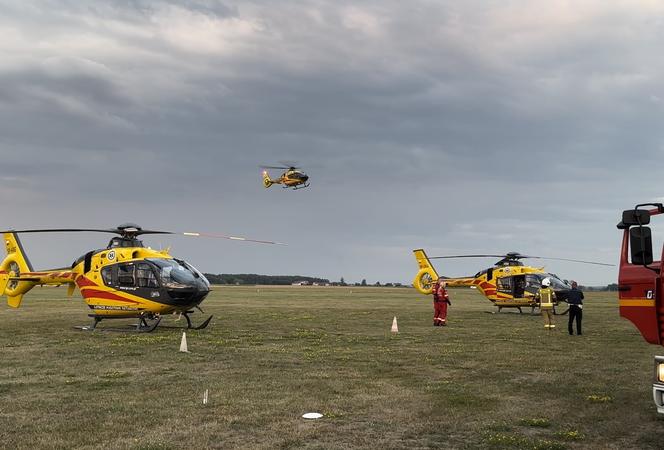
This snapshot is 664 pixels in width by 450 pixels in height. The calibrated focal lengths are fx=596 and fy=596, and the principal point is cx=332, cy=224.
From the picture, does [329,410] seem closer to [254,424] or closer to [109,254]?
[254,424]

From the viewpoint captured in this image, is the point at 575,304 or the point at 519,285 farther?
the point at 519,285

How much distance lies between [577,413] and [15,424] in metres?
8.67

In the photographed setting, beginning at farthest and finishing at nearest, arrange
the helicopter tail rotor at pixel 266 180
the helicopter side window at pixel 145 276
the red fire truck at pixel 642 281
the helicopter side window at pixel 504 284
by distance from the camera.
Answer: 1. the helicopter tail rotor at pixel 266 180
2. the helicopter side window at pixel 504 284
3. the helicopter side window at pixel 145 276
4. the red fire truck at pixel 642 281

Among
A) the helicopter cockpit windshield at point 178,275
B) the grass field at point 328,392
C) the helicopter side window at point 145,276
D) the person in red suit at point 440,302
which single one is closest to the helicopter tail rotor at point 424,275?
the person in red suit at point 440,302

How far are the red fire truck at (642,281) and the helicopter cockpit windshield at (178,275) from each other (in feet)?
51.9

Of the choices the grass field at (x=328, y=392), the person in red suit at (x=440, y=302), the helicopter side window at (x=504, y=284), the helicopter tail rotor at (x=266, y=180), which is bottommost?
the grass field at (x=328, y=392)

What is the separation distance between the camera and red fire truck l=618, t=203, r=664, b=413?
7.97m

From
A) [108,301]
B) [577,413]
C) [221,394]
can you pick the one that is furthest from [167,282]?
[577,413]

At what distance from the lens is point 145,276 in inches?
849

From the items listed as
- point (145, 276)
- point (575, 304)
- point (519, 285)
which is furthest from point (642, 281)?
point (519, 285)

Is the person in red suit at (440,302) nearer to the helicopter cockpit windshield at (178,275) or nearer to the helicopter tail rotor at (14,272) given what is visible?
the helicopter cockpit windshield at (178,275)

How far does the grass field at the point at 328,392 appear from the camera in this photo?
323 inches

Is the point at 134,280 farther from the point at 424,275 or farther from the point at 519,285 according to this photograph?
the point at 424,275

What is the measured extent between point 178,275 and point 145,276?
3.93ft
